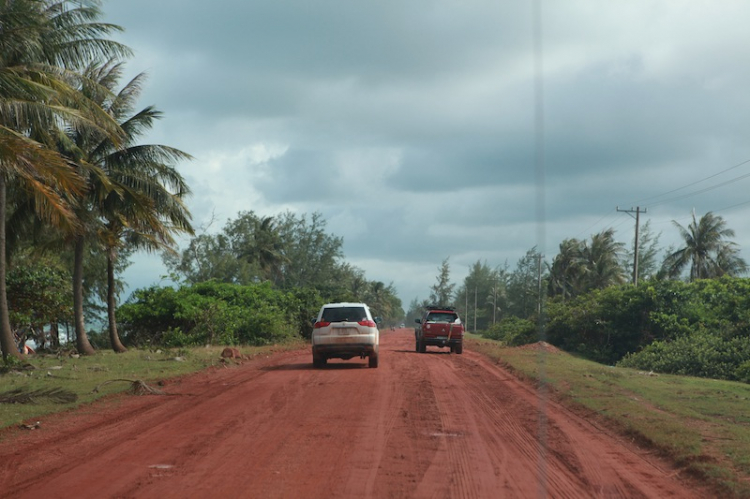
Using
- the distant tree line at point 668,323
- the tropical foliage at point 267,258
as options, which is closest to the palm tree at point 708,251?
the distant tree line at point 668,323

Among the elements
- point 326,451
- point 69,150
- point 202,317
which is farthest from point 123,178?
point 326,451

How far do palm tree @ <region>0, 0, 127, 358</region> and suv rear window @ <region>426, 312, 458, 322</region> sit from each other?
15.9 m

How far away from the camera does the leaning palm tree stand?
2620 cm

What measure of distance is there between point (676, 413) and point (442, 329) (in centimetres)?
1878

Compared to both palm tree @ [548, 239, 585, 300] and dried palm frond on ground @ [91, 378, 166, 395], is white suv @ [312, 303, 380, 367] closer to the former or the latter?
dried palm frond on ground @ [91, 378, 166, 395]

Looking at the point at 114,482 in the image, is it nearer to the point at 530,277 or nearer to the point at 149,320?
the point at 149,320

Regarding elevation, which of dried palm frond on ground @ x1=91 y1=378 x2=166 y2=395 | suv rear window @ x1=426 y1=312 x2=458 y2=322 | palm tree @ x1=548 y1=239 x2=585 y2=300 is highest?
palm tree @ x1=548 y1=239 x2=585 y2=300

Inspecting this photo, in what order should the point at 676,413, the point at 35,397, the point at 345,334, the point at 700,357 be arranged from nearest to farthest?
1. the point at 676,413
2. the point at 35,397
3. the point at 345,334
4. the point at 700,357

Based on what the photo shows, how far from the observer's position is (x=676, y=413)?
12.3 meters

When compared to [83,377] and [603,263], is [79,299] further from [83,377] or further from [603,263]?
[603,263]

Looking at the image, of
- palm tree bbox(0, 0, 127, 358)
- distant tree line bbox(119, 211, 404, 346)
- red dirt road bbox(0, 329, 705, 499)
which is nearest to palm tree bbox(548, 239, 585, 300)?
distant tree line bbox(119, 211, 404, 346)

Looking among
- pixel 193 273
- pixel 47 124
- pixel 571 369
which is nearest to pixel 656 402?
pixel 571 369

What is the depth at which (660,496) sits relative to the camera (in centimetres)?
697

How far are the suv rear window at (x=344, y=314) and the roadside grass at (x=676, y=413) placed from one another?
15.5ft
